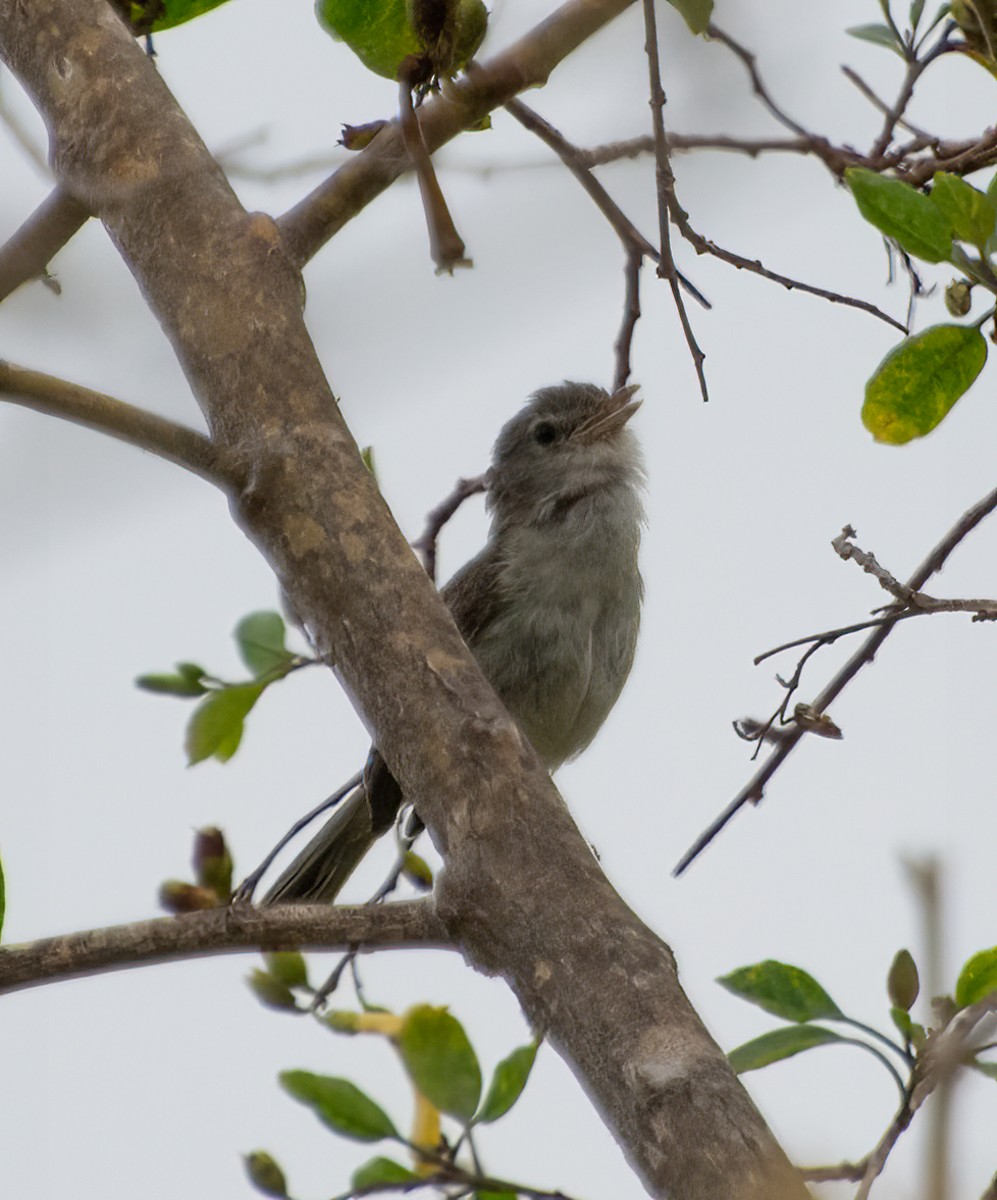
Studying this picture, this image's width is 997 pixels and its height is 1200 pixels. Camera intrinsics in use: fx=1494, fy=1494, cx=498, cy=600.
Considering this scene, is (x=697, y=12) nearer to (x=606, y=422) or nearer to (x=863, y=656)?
(x=863, y=656)

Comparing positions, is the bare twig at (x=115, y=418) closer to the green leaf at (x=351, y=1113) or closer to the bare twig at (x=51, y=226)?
the bare twig at (x=51, y=226)

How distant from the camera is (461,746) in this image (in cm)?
227

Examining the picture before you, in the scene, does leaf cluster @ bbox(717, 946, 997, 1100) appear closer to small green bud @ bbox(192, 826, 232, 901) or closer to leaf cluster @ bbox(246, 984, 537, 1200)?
leaf cluster @ bbox(246, 984, 537, 1200)

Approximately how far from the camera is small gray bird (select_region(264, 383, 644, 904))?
5.34 metres

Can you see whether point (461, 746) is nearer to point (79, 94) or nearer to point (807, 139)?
point (79, 94)

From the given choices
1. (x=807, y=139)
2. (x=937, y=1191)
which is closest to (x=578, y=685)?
(x=807, y=139)

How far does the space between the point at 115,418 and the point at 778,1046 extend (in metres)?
1.49

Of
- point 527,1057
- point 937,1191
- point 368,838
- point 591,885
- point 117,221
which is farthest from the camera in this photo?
point 368,838

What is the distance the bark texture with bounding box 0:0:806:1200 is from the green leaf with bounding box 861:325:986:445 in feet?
2.75

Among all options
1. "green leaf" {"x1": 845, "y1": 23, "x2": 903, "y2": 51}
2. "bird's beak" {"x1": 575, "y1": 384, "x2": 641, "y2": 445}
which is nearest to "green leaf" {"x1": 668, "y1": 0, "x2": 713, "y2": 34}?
"green leaf" {"x1": 845, "y1": 23, "x2": 903, "y2": 51}

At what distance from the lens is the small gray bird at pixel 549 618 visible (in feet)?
17.5

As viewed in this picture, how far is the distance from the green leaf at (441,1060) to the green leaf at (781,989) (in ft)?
1.51

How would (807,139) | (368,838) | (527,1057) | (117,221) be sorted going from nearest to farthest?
(527,1057), (117,221), (807,139), (368,838)

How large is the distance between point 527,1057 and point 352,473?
1.00 m
